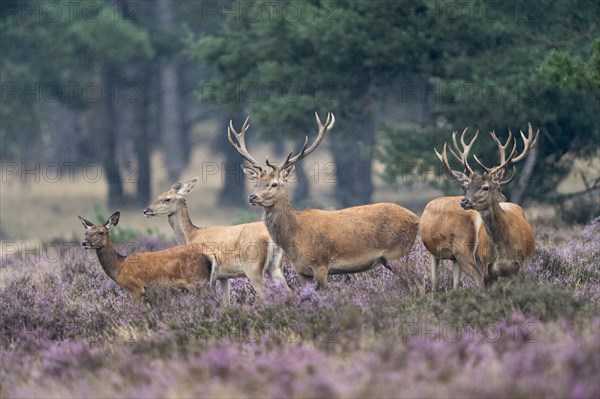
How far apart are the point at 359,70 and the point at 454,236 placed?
11588mm

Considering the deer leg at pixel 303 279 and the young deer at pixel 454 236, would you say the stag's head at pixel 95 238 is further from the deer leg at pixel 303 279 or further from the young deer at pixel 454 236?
the young deer at pixel 454 236

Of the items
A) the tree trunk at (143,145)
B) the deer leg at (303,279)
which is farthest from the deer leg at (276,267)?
the tree trunk at (143,145)

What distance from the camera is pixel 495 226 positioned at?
9.56 m

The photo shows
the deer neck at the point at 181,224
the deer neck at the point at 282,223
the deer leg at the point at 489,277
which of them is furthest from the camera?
the deer neck at the point at 181,224

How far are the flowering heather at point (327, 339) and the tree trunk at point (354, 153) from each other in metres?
11.2

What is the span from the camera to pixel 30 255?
1659 centimetres

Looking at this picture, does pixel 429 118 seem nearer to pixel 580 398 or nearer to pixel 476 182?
pixel 476 182

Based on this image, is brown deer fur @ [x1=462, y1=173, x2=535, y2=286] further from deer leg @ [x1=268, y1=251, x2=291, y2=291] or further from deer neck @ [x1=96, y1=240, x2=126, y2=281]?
deer neck @ [x1=96, y1=240, x2=126, y2=281]

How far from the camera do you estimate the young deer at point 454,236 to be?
1009cm

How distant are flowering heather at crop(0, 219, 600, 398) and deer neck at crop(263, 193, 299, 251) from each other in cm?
74

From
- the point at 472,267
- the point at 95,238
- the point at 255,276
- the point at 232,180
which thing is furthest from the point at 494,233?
the point at 232,180

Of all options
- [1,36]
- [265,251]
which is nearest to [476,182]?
[265,251]

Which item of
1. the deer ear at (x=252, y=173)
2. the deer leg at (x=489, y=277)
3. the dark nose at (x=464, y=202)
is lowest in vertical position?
the deer leg at (x=489, y=277)

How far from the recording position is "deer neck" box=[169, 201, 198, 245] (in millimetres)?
12797
